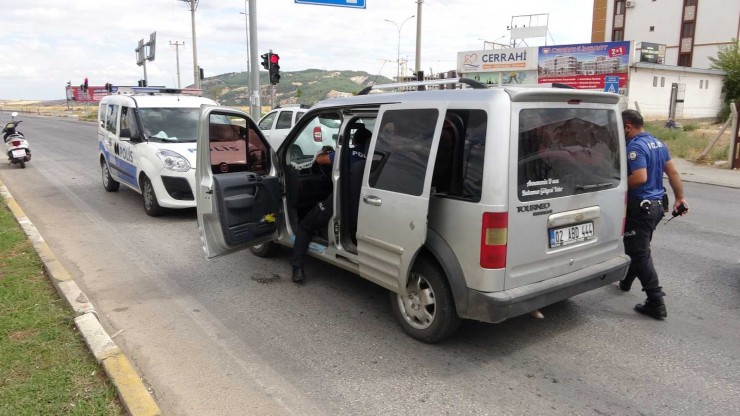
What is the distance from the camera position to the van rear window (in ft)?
11.4

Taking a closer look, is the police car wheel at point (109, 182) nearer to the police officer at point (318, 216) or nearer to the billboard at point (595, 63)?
the police officer at point (318, 216)

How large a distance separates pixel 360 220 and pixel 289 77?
466ft

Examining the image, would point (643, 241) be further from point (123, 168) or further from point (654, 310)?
point (123, 168)

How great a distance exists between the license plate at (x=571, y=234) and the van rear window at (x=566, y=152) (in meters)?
0.25

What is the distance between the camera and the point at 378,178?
4082 mm

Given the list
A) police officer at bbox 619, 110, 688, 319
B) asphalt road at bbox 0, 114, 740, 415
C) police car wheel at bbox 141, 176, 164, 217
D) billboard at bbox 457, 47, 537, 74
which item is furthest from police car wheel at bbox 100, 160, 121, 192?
Answer: billboard at bbox 457, 47, 537, 74

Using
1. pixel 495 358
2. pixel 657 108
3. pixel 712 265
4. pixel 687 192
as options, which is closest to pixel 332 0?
pixel 687 192

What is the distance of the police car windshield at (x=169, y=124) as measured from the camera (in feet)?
28.5

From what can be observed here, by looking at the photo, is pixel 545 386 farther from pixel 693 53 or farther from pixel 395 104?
pixel 693 53

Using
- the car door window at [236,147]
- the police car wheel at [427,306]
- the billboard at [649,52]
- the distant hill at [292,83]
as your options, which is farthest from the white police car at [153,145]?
the distant hill at [292,83]

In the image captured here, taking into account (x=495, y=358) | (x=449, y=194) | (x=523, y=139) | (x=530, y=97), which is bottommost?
(x=495, y=358)

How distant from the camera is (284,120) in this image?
45.6 feet

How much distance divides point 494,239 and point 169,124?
23.4 ft

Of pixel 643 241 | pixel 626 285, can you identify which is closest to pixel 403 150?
pixel 643 241
